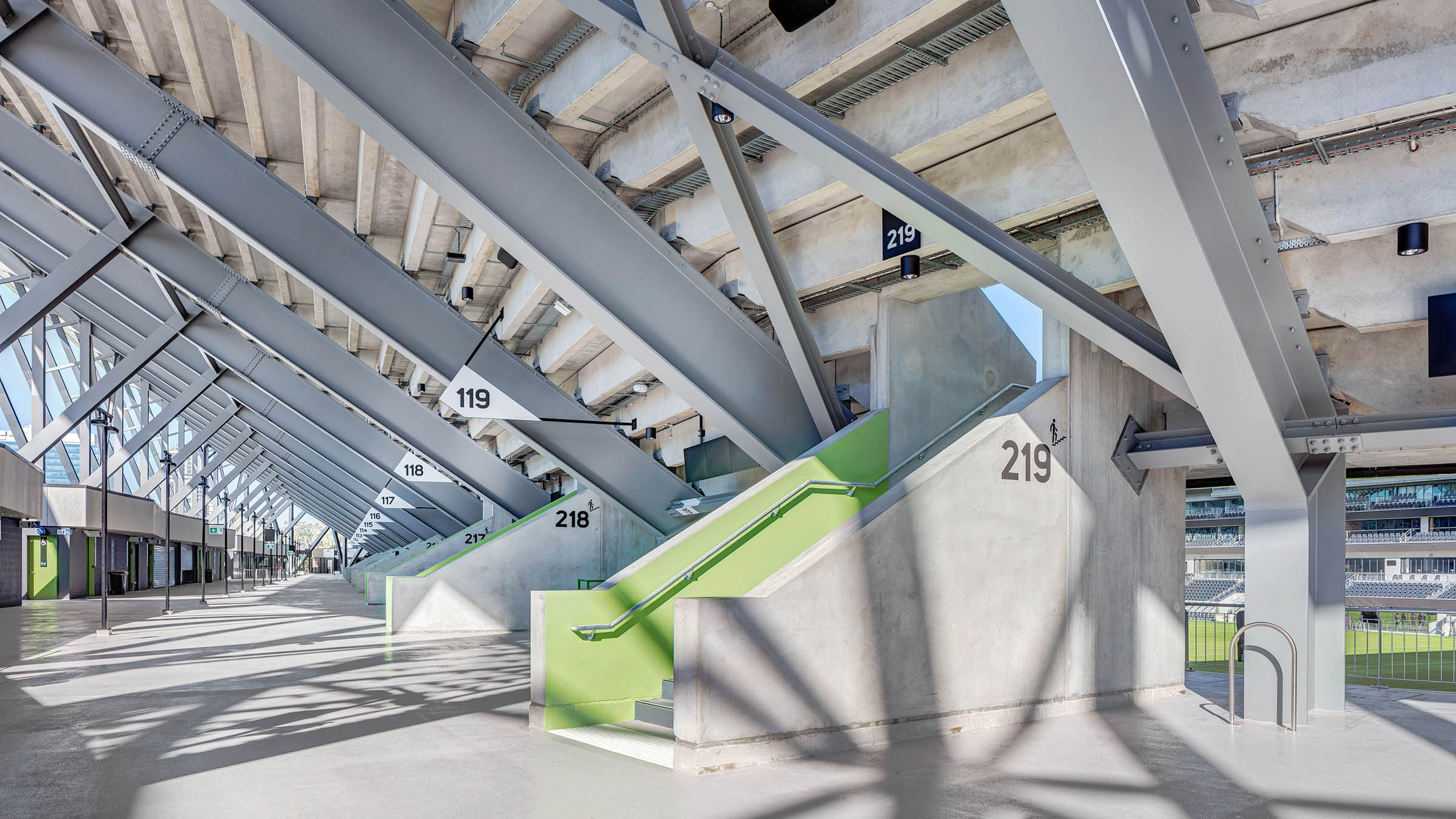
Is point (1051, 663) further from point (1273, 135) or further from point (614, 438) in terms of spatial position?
point (614, 438)

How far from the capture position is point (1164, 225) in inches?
232

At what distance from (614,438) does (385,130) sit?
25.5ft

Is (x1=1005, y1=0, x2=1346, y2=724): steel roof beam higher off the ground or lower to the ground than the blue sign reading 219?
lower

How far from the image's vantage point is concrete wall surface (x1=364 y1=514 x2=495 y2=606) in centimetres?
2691

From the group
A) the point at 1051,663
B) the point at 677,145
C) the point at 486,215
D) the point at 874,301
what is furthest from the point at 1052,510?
the point at 486,215

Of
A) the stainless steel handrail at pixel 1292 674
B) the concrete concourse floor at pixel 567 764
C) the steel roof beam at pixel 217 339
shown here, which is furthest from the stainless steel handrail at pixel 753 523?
the steel roof beam at pixel 217 339

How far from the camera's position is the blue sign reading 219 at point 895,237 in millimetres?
10039

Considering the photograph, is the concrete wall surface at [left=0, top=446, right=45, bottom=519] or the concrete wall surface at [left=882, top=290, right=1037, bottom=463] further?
the concrete wall surface at [left=0, top=446, right=45, bottom=519]

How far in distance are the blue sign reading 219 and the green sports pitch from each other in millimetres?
6001

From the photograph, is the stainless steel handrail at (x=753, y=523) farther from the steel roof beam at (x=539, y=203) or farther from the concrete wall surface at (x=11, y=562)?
the concrete wall surface at (x=11, y=562)

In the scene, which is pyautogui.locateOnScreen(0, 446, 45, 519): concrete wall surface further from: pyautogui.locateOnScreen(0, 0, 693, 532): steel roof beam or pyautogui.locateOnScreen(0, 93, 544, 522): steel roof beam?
pyautogui.locateOnScreen(0, 0, 693, 532): steel roof beam

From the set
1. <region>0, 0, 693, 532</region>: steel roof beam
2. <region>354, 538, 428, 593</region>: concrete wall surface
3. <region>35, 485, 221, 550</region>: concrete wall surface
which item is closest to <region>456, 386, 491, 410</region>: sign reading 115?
<region>0, 0, 693, 532</region>: steel roof beam

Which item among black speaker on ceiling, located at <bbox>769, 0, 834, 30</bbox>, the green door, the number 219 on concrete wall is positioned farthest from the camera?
the green door

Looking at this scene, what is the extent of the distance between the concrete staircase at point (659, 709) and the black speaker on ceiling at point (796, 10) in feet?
17.8
